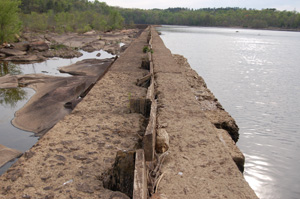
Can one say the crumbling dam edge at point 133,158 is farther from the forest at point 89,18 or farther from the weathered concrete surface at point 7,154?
the forest at point 89,18

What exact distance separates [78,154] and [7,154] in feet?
9.64

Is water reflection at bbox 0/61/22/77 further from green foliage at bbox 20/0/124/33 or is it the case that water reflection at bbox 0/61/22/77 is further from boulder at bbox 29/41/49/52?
green foliage at bbox 20/0/124/33

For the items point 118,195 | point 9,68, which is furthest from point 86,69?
point 118,195

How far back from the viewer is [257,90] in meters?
14.1

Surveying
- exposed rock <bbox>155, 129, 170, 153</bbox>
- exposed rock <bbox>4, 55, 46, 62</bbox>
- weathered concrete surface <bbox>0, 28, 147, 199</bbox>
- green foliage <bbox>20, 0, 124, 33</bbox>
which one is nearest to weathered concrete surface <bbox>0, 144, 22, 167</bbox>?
weathered concrete surface <bbox>0, 28, 147, 199</bbox>

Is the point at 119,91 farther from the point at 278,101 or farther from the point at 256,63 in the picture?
the point at 256,63

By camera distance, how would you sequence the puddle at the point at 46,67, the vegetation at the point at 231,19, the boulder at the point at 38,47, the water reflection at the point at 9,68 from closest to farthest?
the puddle at the point at 46,67, the water reflection at the point at 9,68, the boulder at the point at 38,47, the vegetation at the point at 231,19

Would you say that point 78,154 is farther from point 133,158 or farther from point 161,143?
point 161,143

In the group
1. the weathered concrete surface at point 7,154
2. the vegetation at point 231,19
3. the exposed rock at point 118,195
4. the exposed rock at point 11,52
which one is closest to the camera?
the exposed rock at point 118,195

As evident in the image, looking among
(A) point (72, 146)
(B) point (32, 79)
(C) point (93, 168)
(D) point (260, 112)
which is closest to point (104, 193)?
(C) point (93, 168)

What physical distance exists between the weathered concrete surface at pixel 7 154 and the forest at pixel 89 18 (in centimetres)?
2086

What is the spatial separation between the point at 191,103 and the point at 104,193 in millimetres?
3086

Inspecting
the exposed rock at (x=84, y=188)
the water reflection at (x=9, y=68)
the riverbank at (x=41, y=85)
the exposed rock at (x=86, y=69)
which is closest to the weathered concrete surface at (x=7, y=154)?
the riverbank at (x=41, y=85)

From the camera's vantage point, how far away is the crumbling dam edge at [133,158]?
2.78 meters
